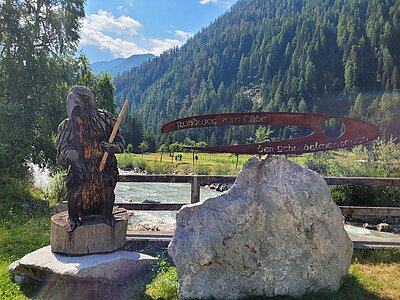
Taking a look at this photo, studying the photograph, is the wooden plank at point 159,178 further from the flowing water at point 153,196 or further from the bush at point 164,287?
the flowing water at point 153,196

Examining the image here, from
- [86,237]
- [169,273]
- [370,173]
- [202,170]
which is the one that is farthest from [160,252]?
[202,170]

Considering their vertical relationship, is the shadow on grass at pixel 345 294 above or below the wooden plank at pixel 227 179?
below

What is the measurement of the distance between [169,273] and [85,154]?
7.48 ft

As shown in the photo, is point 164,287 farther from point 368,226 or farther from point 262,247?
point 368,226

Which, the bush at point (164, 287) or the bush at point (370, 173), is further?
the bush at point (370, 173)

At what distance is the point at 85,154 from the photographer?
566 cm

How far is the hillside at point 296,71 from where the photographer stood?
280 ft

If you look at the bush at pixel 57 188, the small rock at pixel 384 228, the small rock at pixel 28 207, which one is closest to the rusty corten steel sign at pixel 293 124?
the small rock at pixel 28 207

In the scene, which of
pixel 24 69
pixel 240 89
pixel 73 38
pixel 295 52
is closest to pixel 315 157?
pixel 73 38

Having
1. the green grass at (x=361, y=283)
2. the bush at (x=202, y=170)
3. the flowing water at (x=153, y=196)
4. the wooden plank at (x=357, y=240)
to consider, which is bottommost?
the flowing water at (x=153, y=196)

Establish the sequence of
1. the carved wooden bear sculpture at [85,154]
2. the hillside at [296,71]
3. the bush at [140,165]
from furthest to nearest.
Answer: the hillside at [296,71]
the bush at [140,165]
the carved wooden bear sculpture at [85,154]

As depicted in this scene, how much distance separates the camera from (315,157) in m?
23.8

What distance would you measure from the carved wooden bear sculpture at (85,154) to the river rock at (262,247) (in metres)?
1.62

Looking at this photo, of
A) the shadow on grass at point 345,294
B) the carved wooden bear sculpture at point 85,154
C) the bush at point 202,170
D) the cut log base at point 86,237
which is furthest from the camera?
the bush at point 202,170
